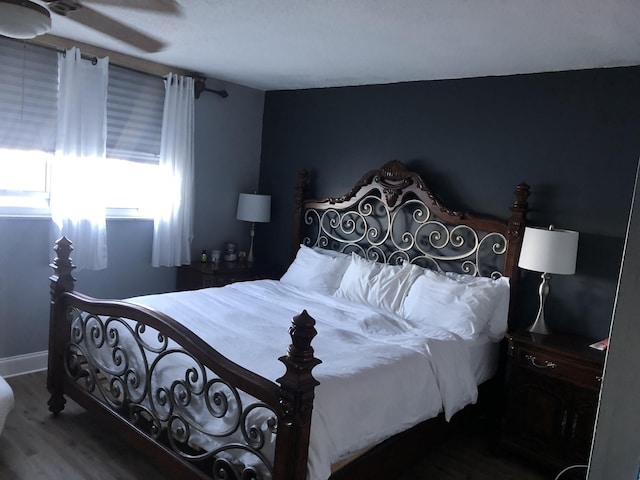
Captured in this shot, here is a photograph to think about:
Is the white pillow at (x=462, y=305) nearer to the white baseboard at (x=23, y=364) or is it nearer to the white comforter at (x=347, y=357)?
the white comforter at (x=347, y=357)

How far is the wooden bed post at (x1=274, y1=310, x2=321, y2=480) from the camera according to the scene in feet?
5.74

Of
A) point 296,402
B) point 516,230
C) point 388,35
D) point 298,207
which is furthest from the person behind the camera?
point 298,207

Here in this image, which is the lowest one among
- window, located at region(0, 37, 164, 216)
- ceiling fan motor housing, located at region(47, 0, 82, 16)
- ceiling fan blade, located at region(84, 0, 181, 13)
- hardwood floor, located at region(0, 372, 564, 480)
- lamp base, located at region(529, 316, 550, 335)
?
hardwood floor, located at region(0, 372, 564, 480)

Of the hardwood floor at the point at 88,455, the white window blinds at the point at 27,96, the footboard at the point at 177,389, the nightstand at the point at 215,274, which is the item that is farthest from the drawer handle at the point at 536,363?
the white window blinds at the point at 27,96

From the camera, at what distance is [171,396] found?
222cm

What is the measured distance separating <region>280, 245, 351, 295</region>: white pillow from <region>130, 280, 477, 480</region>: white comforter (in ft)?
0.78

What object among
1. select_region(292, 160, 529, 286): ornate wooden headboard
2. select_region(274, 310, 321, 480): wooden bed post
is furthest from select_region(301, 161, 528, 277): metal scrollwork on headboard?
select_region(274, 310, 321, 480): wooden bed post

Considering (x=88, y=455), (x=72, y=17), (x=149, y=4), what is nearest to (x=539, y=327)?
(x=88, y=455)

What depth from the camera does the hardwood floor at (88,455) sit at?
2447 millimetres

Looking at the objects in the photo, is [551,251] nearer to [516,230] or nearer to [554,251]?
[554,251]

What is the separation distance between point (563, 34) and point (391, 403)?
197 centimetres

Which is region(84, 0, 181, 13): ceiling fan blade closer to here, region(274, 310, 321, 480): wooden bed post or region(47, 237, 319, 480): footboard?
region(47, 237, 319, 480): footboard

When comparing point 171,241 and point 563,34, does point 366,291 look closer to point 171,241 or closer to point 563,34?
point 171,241

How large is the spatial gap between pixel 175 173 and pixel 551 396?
125 inches
